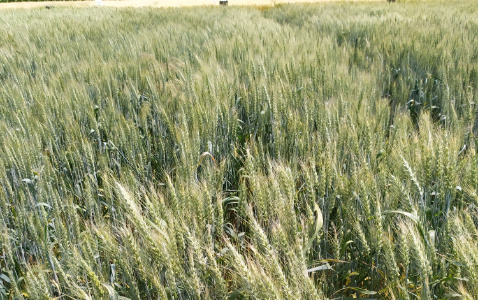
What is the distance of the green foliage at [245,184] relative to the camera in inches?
33.9

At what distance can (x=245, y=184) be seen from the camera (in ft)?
4.73

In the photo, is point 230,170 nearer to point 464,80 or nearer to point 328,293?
point 328,293

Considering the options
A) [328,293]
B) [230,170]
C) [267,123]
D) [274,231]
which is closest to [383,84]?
[267,123]

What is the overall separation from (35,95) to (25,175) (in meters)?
0.97

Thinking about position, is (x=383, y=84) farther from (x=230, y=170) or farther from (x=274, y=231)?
(x=274, y=231)

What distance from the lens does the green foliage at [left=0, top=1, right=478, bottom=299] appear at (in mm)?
861

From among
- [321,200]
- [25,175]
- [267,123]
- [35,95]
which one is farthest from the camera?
[35,95]

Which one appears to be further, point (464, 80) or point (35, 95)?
point (464, 80)

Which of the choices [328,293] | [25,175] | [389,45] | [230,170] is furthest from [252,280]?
[389,45]

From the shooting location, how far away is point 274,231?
2.78 feet

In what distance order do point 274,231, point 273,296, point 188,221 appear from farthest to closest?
1. point 188,221
2. point 274,231
3. point 273,296

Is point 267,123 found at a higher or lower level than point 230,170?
higher

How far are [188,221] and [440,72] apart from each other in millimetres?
2435

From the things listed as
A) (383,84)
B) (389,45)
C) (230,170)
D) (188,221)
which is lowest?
(230,170)
